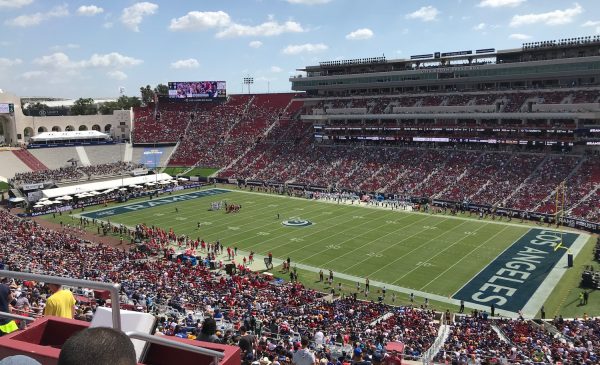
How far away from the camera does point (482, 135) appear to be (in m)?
60.7

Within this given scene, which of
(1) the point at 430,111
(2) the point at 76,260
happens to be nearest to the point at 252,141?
(1) the point at 430,111

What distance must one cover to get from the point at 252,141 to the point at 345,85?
17.4 m

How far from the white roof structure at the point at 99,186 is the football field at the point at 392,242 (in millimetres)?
5337

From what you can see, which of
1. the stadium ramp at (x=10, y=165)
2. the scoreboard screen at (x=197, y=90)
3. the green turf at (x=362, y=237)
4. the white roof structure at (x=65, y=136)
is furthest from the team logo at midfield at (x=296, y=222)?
the scoreboard screen at (x=197, y=90)

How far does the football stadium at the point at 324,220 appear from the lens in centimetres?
1461

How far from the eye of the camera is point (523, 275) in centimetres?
3044

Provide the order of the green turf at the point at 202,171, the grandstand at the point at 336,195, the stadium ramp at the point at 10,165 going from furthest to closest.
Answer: the green turf at the point at 202,171 < the stadium ramp at the point at 10,165 < the grandstand at the point at 336,195

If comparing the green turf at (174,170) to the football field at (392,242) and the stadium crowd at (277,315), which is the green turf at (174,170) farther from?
the stadium crowd at (277,315)

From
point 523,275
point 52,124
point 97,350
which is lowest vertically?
point 523,275

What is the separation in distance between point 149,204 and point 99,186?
752 cm

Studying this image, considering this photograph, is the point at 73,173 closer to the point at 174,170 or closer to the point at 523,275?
the point at 174,170

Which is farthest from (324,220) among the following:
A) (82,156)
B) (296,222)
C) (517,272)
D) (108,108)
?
(108,108)

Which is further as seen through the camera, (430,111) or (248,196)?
(430,111)

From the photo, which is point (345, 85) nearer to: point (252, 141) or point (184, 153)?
point (252, 141)
